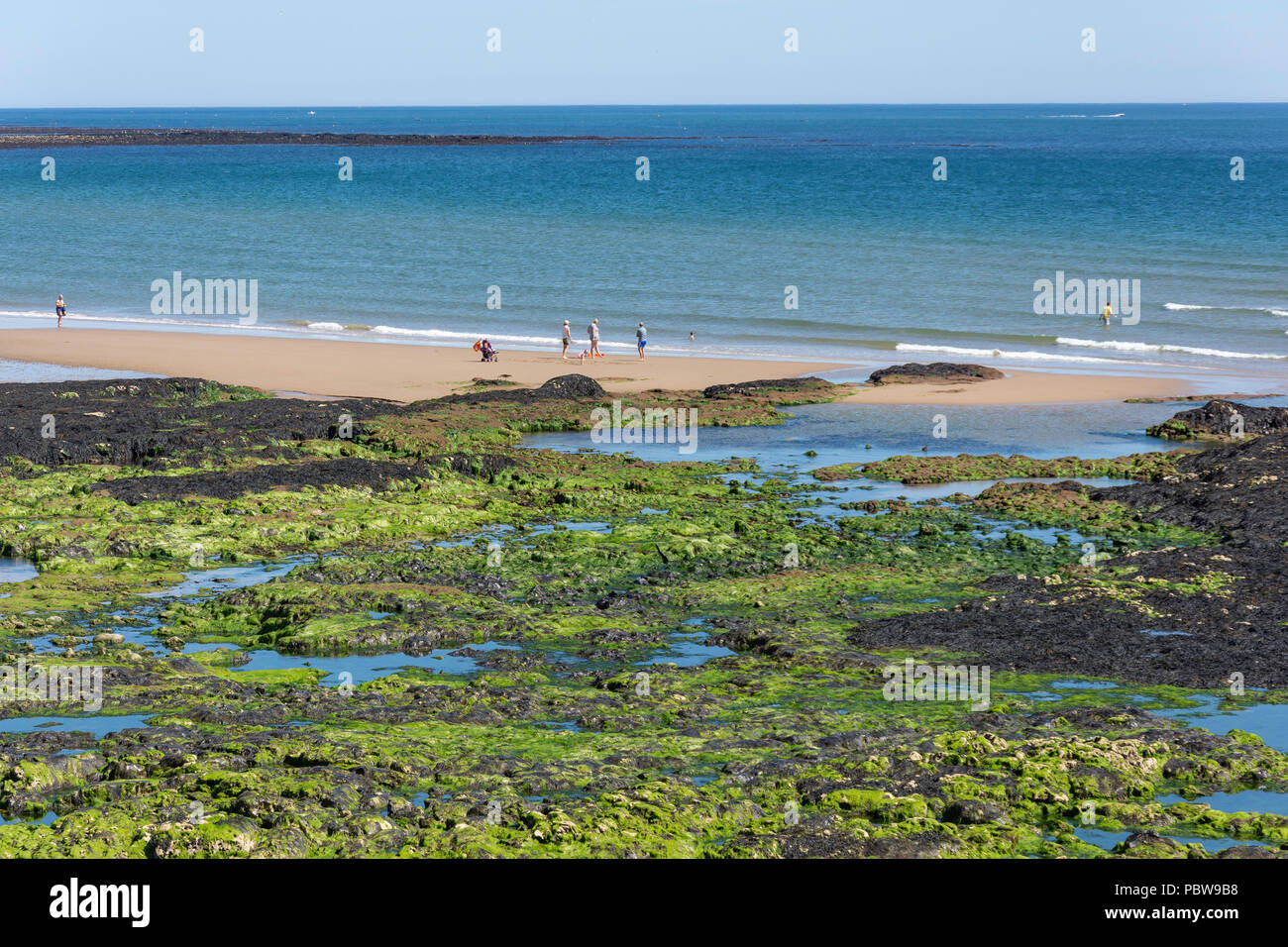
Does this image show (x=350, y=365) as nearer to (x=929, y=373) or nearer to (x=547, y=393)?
(x=547, y=393)

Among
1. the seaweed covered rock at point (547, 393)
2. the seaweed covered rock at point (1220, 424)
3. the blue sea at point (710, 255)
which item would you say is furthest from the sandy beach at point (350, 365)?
the seaweed covered rock at point (1220, 424)

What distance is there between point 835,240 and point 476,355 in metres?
38.4

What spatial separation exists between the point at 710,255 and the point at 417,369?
1324 inches

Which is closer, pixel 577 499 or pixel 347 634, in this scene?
pixel 347 634

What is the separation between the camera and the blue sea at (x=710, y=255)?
51.3m

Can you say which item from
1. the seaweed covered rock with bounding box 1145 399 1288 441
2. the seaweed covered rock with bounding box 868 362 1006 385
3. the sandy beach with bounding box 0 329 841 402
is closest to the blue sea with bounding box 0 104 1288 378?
the sandy beach with bounding box 0 329 841 402

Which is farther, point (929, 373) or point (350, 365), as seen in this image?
point (350, 365)

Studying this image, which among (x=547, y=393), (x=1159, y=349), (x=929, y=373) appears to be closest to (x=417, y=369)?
(x=547, y=393)

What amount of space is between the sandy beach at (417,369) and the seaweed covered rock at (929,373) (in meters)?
0.49

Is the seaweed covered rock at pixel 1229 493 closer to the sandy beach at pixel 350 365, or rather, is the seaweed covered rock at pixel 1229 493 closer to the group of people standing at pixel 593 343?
the sandy beach at pixel 350 365

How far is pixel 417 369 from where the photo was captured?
41.8 m

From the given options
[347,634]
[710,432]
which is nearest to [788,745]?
[347,634]
